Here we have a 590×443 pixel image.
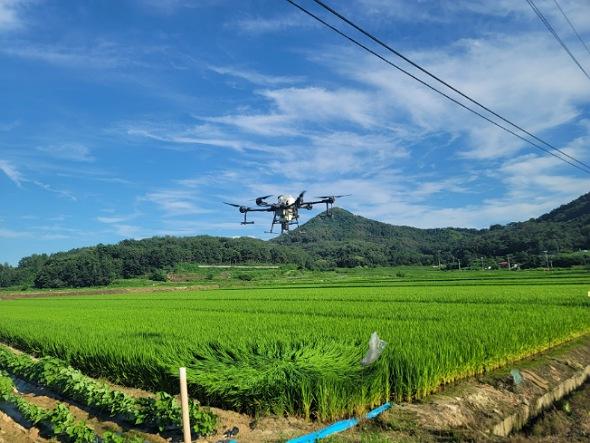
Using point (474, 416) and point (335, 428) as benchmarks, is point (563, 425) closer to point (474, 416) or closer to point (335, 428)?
point (474, 416)

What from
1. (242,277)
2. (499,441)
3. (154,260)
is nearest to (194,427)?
(499,441)

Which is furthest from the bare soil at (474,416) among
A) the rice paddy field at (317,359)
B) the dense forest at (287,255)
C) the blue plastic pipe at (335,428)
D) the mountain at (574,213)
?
the mountain at (574,213)

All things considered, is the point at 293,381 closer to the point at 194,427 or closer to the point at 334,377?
the point at 334,377

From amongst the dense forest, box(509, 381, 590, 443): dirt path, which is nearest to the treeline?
the dense forest

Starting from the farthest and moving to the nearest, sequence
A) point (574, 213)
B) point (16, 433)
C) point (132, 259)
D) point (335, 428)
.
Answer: point (574, 213) < point (132, 259) < point (16, 433) < point (335, 428)

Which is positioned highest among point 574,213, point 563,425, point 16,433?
point 574,213

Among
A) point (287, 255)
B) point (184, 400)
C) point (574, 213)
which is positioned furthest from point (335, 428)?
point (287, 255)
